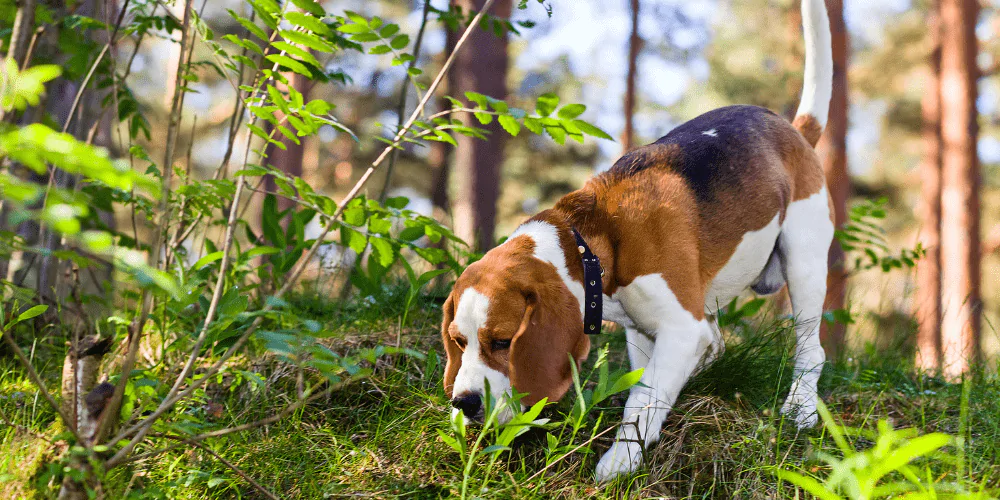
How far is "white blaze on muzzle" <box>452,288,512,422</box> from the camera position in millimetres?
2494

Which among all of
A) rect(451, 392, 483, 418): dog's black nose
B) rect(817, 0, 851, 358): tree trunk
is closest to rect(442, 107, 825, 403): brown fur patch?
rect(451, 392, 483, 418): dog's black nose

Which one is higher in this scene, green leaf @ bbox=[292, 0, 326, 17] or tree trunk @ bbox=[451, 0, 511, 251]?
green leaf @ bbox=[292, 0, 326, 17]

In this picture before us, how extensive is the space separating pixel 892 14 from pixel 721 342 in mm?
21705

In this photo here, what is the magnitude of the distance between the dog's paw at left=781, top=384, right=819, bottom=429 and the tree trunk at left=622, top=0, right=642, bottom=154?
11.3 m

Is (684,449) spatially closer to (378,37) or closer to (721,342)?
(721,342)

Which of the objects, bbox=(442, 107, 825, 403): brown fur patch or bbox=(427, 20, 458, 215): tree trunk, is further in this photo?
bbox=(427, 20, 458, 215): tree trunk

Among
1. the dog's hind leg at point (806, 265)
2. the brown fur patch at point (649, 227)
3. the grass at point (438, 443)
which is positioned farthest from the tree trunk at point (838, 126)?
the grass at point (438, 443)

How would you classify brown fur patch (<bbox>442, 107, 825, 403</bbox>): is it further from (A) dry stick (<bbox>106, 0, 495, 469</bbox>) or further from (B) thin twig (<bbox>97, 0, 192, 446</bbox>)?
(B) thin twig (<bbox>97, 0, 192, 446</bbox>)

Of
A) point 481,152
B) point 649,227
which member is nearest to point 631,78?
point 481,152

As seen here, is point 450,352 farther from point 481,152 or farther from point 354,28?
point 481,152

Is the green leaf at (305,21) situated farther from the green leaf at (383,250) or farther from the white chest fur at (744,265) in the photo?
the white chest fur at (744,265)

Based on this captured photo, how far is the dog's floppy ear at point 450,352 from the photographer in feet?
8.79

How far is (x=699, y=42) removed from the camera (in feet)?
59.4

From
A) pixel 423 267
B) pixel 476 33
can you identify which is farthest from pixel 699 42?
pixel 423 267
